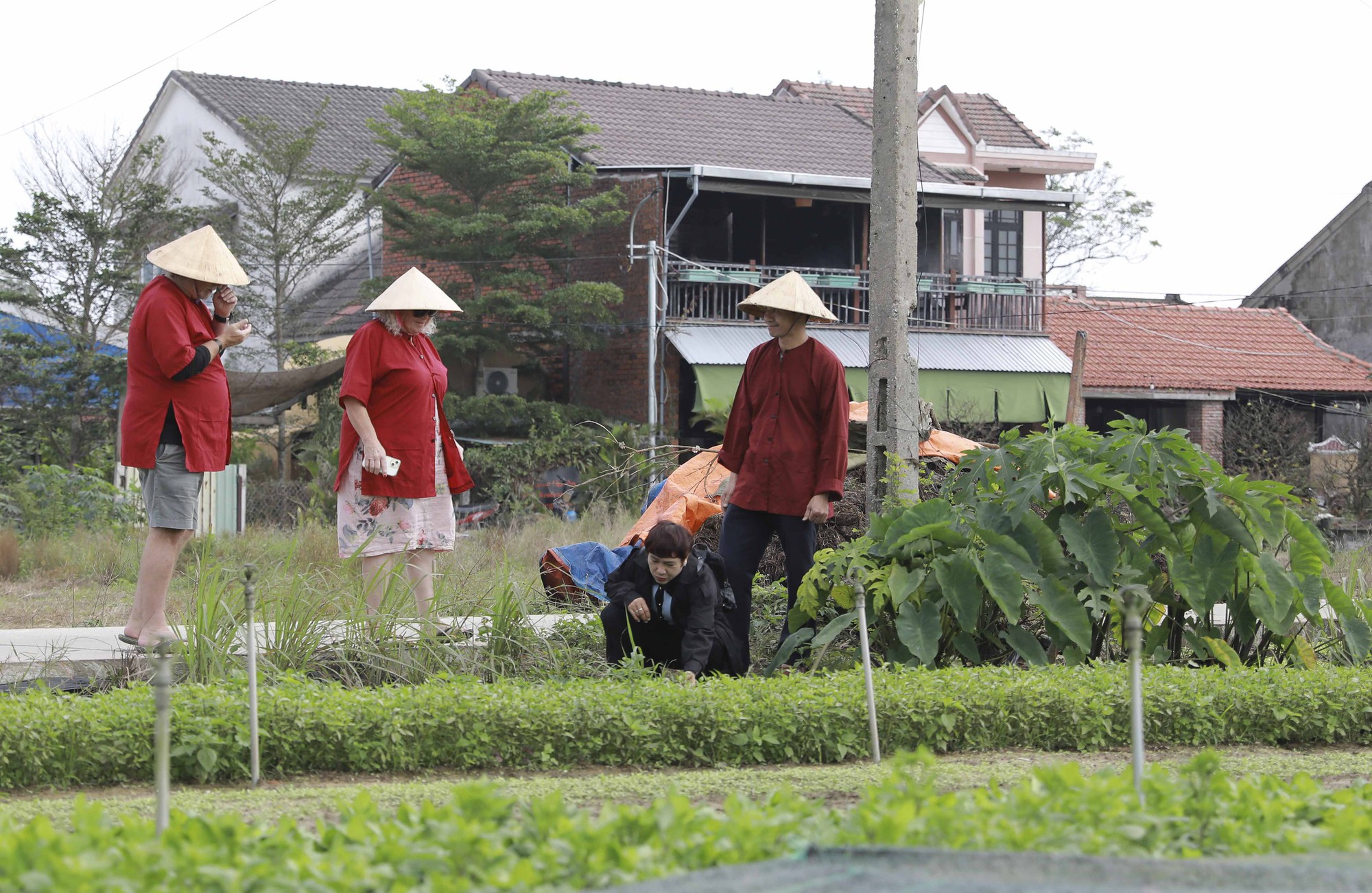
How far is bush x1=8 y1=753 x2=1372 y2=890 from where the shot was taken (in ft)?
8.66

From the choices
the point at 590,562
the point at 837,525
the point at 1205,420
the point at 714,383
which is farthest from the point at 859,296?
the point at 590,562

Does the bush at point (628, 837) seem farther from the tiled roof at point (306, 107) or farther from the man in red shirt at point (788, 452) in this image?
the tiled roof at point (306, 107)

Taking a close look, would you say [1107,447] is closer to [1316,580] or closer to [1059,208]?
[1316,580]

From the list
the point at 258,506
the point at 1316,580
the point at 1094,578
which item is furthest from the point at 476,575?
the point at 258,506

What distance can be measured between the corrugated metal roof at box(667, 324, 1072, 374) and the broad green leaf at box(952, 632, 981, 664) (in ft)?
47.5

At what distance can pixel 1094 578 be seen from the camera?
6465 millimetres

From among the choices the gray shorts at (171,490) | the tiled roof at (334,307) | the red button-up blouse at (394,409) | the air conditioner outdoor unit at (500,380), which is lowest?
the gray shorts at (171,490)

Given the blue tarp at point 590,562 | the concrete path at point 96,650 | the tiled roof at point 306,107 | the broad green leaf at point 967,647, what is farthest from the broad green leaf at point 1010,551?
the tiled roof at point 306,107

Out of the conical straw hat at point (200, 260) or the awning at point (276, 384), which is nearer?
the conical straw hat at point (200, 260)

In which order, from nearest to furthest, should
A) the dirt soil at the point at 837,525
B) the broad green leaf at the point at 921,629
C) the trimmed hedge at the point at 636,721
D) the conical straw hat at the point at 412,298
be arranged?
the trimmed hedge at the point at 636,721, the broad green leaf at the point at 921,629, the conical straw hat at the point at 412,298, the dirt soil at the point at 837,525

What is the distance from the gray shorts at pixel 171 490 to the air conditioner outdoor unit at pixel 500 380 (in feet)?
51.1

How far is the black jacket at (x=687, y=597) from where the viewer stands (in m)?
6.18

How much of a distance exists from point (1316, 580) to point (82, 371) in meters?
17.2

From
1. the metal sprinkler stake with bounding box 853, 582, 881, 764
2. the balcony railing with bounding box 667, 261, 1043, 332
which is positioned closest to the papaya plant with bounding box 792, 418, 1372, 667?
the metal sprinkler stake with bounding box 853, 582, 881, 764
